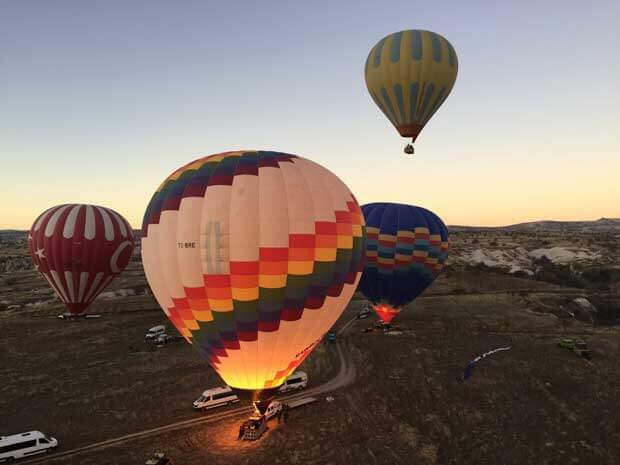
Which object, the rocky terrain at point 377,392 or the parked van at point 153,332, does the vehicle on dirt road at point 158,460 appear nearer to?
the rocky terrain at point 377,392

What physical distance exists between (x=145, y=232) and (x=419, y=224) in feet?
67.2

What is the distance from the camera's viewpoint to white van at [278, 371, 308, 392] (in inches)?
919

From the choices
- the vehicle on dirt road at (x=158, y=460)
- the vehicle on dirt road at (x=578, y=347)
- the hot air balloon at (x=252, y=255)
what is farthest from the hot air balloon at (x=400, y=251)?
the vehicle on dirt road at (x=158, y=460)

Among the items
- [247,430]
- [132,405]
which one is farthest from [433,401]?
[132,405]

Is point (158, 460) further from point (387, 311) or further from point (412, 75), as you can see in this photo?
point (412, 75)

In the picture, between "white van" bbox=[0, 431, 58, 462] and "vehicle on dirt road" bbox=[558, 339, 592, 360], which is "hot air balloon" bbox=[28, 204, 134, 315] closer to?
"white van" bbox=[0, 431, 58, 462]

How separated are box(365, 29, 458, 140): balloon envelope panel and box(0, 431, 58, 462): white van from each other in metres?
29.1

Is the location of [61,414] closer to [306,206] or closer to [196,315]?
[196,315]

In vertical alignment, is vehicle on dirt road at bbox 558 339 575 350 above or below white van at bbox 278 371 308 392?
above

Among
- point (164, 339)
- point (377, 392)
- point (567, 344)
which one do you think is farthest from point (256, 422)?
point (567, 344)

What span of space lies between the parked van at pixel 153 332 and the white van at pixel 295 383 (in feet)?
47.1

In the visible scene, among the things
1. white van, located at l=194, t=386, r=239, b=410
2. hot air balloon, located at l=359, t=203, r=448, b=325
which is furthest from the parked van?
hot air balloon, located at l=359, t=203, r=448, b=325

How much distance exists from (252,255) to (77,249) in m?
23.5

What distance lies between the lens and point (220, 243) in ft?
45.8
